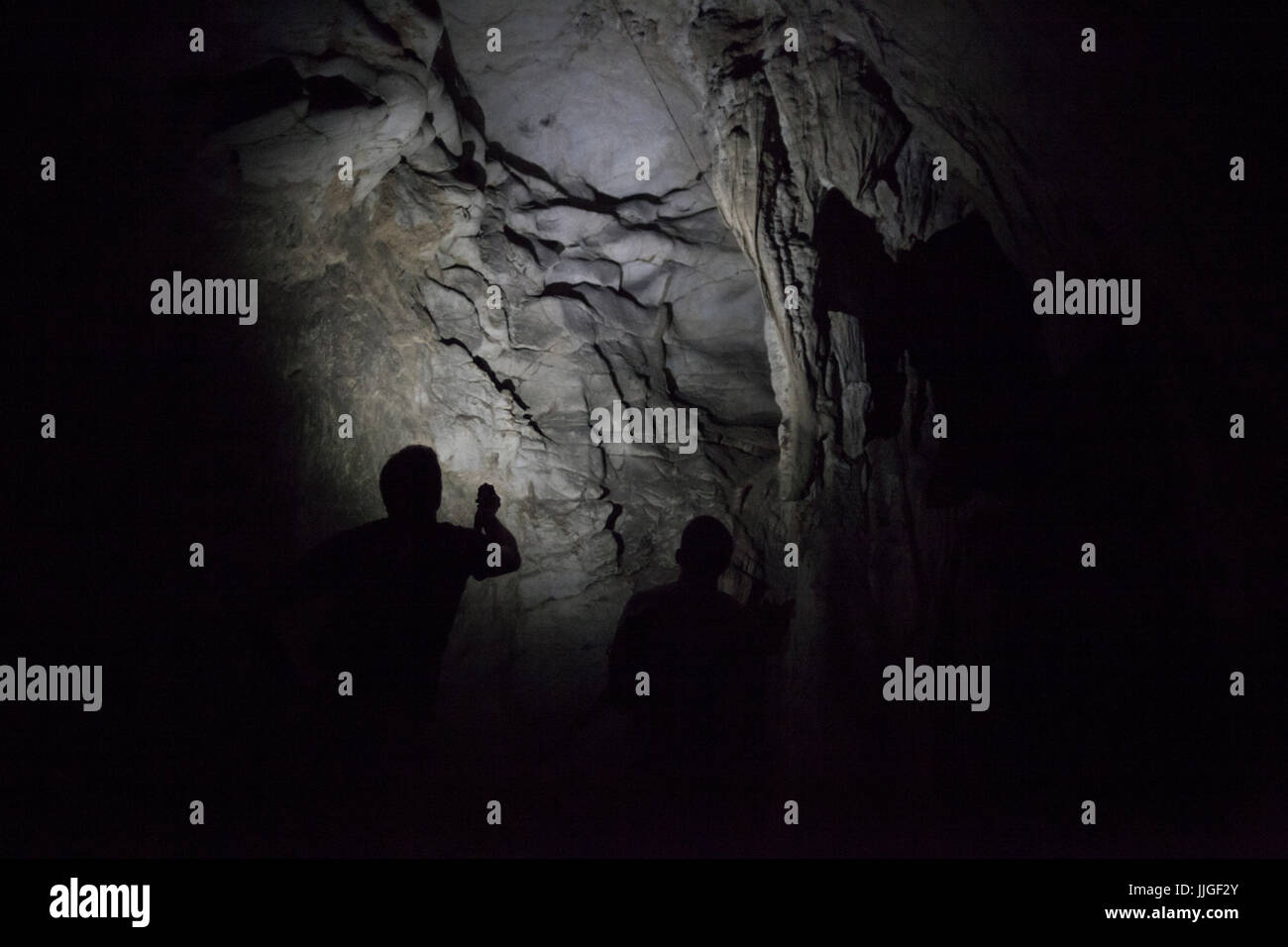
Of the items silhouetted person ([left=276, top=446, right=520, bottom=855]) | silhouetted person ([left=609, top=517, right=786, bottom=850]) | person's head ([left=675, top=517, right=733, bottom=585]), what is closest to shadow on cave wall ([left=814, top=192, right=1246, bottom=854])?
silhouetted person ([left=609, top=517, right=786, bottom=850])

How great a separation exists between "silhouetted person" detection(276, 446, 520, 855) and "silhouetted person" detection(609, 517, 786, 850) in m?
0.78

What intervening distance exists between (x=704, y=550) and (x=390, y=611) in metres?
1.57

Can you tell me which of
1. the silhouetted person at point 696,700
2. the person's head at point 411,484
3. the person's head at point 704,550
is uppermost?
the person's head at point 411,484

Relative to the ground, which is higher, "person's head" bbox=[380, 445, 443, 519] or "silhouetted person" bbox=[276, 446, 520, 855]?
"person's head" bbox=[380, 445, 443, 519]

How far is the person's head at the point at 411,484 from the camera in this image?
3.89 metres

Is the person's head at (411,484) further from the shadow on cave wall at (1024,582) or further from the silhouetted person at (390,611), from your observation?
the shadow on cave wall at (1024,582)

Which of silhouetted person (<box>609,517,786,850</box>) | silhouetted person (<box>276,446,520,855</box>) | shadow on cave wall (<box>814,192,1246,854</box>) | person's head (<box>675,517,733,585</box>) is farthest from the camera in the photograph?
person's head (<box>675,517,733,585</box>)

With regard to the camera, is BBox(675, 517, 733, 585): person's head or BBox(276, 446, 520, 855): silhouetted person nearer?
BBox(276, 446, 520, 855): silhouetted person

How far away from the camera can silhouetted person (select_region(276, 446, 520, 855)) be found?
3.61 meters

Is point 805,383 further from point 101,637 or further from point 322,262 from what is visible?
point 101,637

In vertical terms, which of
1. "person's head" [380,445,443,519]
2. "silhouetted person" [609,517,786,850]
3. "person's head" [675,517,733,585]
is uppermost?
"person's head" [380,445,443,519]

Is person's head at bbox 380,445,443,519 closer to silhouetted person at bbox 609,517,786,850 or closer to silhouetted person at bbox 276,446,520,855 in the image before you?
silhouetted person at bbox 276,446,520,855

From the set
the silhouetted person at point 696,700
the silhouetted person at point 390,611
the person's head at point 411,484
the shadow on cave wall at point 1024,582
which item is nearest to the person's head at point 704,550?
the silhouetted person at point 696,700

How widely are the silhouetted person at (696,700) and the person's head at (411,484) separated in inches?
46.4
